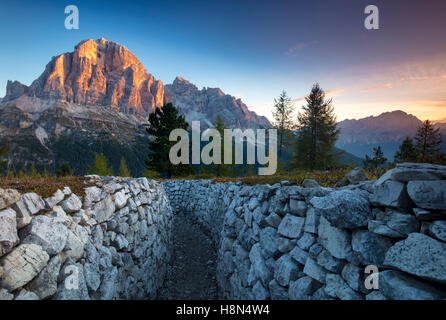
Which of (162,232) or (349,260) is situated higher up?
(349,260)

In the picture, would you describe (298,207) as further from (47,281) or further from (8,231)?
(8,231)

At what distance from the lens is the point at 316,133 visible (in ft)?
70.0

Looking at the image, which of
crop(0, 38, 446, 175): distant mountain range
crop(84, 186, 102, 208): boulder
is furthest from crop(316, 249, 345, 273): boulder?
crop(0, 38, 446, 175): distant mountain range

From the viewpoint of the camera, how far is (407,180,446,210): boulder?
7.32ft

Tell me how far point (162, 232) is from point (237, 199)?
12.3 ft

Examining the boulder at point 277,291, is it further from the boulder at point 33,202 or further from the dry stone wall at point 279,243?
the boulder at point 33,202

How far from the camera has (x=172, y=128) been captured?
969 inches

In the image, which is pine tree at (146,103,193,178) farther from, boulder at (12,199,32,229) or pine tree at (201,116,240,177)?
boulder at (12,199,32,229)

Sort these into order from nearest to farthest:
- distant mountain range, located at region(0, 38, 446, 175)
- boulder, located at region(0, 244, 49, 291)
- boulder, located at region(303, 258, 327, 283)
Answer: boulder, located at region(0, 244, 49, 291) < boulder, located at region(303, 258, 327, 283) < distant mountain range, located at region(0, 38, 446, 175)

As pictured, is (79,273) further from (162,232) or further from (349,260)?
(162,232)

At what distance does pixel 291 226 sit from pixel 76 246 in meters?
4.20

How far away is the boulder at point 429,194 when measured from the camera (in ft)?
7.32

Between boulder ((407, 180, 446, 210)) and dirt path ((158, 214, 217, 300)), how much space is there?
22.7 ft
